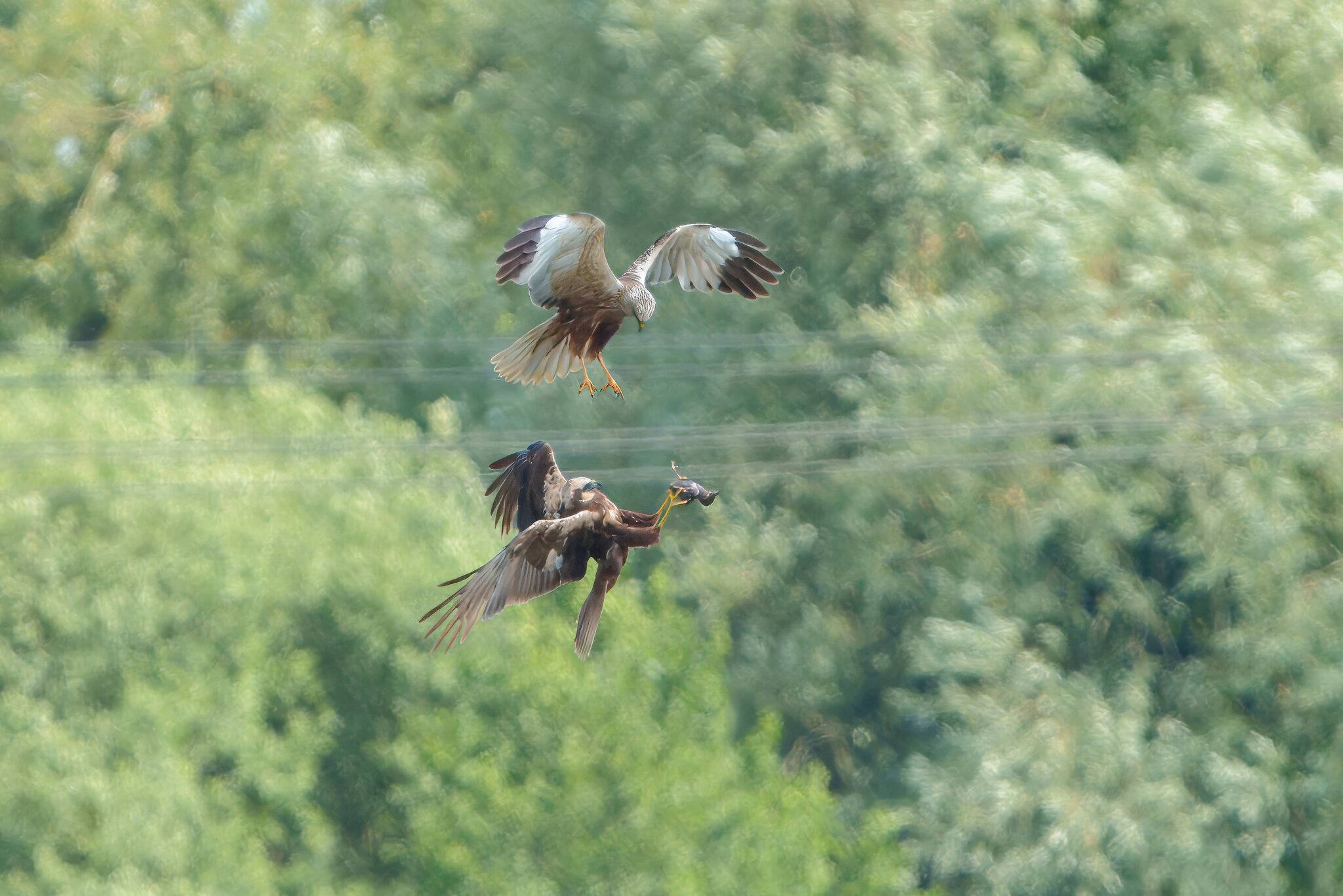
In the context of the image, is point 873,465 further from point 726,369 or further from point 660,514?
point 660,514

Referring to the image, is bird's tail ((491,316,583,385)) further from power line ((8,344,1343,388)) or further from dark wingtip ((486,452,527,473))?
power line ((8,344,1343,388))

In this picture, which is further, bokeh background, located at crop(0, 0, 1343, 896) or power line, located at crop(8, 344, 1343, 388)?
bokeh background, located at crop(0, 0, 1343, 896)

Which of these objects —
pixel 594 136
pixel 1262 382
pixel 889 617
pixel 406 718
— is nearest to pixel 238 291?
pixel 594 136

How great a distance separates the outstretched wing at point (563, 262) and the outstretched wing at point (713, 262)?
3.36ft

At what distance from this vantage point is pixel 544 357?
22.9ft

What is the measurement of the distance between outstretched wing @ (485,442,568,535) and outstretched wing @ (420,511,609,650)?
17 centimetres

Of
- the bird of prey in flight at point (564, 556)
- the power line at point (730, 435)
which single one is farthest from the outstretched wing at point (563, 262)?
the power line at point (730, 435)

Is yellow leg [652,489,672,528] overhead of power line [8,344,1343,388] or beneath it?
overhead

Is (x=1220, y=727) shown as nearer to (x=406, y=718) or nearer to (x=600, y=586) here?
(x=406, y=718)

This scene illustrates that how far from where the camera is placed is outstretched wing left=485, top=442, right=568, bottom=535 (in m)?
6.91

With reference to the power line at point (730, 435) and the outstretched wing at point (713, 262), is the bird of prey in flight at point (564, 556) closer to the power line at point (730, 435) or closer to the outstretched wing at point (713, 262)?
the outstretched wing at point (713, 262)

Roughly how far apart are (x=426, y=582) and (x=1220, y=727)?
7.71 metres

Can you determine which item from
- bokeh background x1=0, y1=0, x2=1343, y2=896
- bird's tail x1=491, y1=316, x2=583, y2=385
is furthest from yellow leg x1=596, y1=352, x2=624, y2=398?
bokeh background x1=0, y1=0, x2=1343, y2=896

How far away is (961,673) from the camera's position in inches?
786
